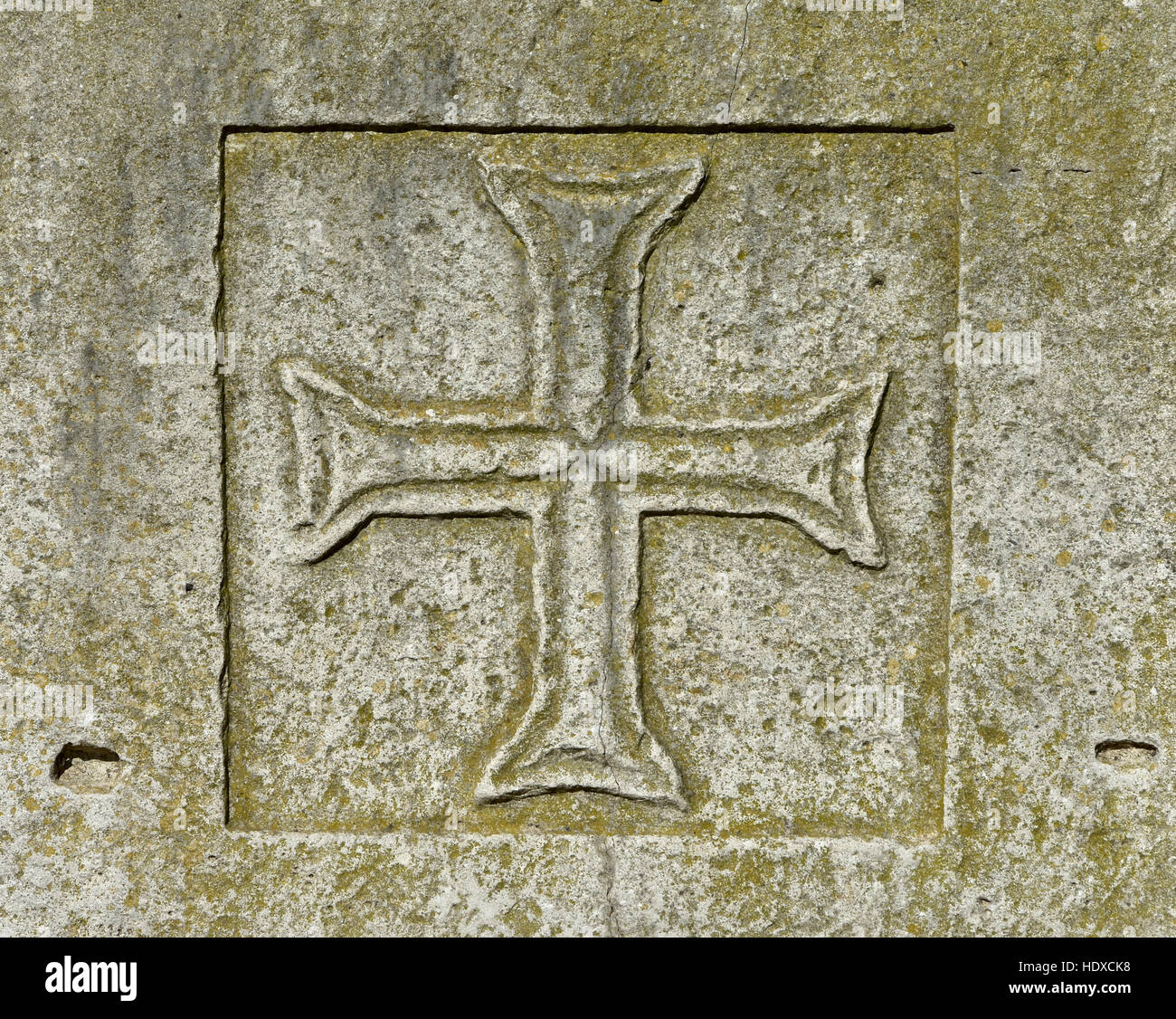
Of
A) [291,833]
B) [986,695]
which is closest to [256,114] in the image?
[291,833]

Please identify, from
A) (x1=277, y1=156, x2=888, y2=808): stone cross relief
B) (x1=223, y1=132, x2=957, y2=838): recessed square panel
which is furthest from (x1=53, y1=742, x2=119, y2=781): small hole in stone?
(x1=277, y1=156, x2=888, y2=808): stone cross relief

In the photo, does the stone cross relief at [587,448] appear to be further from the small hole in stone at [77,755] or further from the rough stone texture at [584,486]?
the small hole in stone at [77,755]

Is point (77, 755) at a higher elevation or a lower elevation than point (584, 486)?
lower

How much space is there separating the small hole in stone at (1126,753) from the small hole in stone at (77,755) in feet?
7.50

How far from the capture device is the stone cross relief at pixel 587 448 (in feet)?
7.03

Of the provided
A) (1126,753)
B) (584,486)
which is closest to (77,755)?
(584,486)

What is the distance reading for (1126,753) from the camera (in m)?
2.21

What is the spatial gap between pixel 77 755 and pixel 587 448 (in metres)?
1.41

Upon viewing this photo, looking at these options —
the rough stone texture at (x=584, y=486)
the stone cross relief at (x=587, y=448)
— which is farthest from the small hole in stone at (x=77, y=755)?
the stone cross relief at (x=587, y=448)

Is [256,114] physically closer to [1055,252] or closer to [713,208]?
[713,208]

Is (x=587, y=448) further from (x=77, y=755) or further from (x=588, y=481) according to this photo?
(x=77, y=755)

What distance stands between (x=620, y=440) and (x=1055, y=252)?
1.05m

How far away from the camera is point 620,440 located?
2.16m

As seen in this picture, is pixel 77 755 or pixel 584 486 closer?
pixel 584 486
